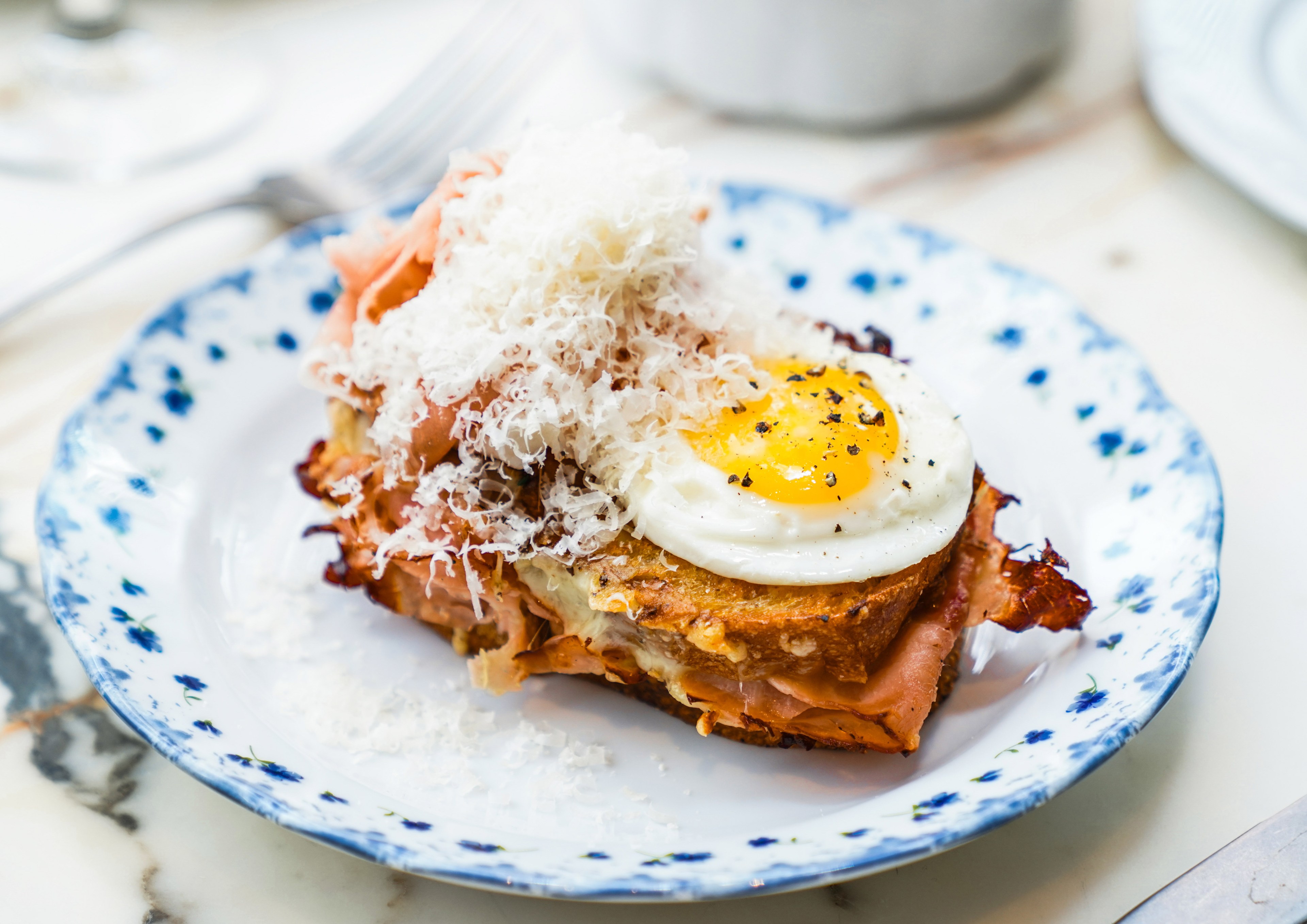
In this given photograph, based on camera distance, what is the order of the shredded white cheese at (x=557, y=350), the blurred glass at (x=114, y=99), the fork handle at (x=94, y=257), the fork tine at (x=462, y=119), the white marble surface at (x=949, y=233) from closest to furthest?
the white marble surface at (x=949, y=233), the shredded white cheese at (x=557, y=350), the fork handle at (x=94, y=257), the fork tine at (x=462, y=119), the blurred glass at (x=114, y=99)

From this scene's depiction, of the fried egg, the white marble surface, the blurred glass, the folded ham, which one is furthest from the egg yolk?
the blurred glass

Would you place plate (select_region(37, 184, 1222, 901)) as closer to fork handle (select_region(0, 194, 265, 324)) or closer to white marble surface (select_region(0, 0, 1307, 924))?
white marble surface (select_region(0, 0, 1307, 924))

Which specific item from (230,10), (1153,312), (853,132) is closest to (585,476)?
(1153,312)

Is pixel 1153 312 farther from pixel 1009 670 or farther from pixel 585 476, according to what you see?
pixel 585 476

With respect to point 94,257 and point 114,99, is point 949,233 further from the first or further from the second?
point 114,99

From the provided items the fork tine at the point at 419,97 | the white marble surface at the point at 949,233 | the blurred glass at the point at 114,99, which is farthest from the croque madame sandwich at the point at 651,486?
the blurred glass at the point at 114,99

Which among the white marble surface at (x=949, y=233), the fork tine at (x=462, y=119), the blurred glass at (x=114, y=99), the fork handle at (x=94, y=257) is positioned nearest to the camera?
the white marble surface at (x=949, y=233)

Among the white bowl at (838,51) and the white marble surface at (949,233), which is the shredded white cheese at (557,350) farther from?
the white bowl at (838,51)
